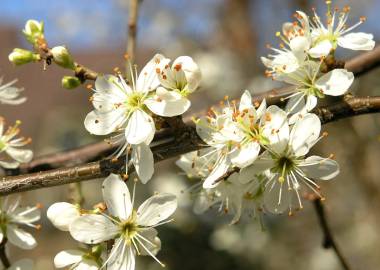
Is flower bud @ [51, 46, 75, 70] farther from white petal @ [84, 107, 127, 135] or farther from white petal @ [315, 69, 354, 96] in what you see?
white petal @ [315, 69, 354, 96]

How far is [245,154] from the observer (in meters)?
1.18

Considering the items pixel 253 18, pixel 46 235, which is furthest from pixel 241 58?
pixel 46 235

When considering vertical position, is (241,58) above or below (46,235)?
above

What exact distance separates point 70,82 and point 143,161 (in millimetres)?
243

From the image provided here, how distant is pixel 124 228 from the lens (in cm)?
130

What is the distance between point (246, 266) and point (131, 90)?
105 inches

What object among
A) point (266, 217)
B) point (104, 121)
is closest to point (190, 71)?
point (104, 121)

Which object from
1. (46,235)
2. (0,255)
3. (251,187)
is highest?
(251,187)

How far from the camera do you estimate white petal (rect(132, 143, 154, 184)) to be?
1.23m

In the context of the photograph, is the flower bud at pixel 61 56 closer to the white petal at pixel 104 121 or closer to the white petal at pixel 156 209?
the white petal at pixel 104 121

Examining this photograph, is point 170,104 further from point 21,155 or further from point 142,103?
point 21,155

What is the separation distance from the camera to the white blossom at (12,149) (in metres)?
1.48

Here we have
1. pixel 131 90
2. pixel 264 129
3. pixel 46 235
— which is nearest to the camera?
pixel 264 129

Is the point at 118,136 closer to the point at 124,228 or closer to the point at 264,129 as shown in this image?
the point at 124,228
